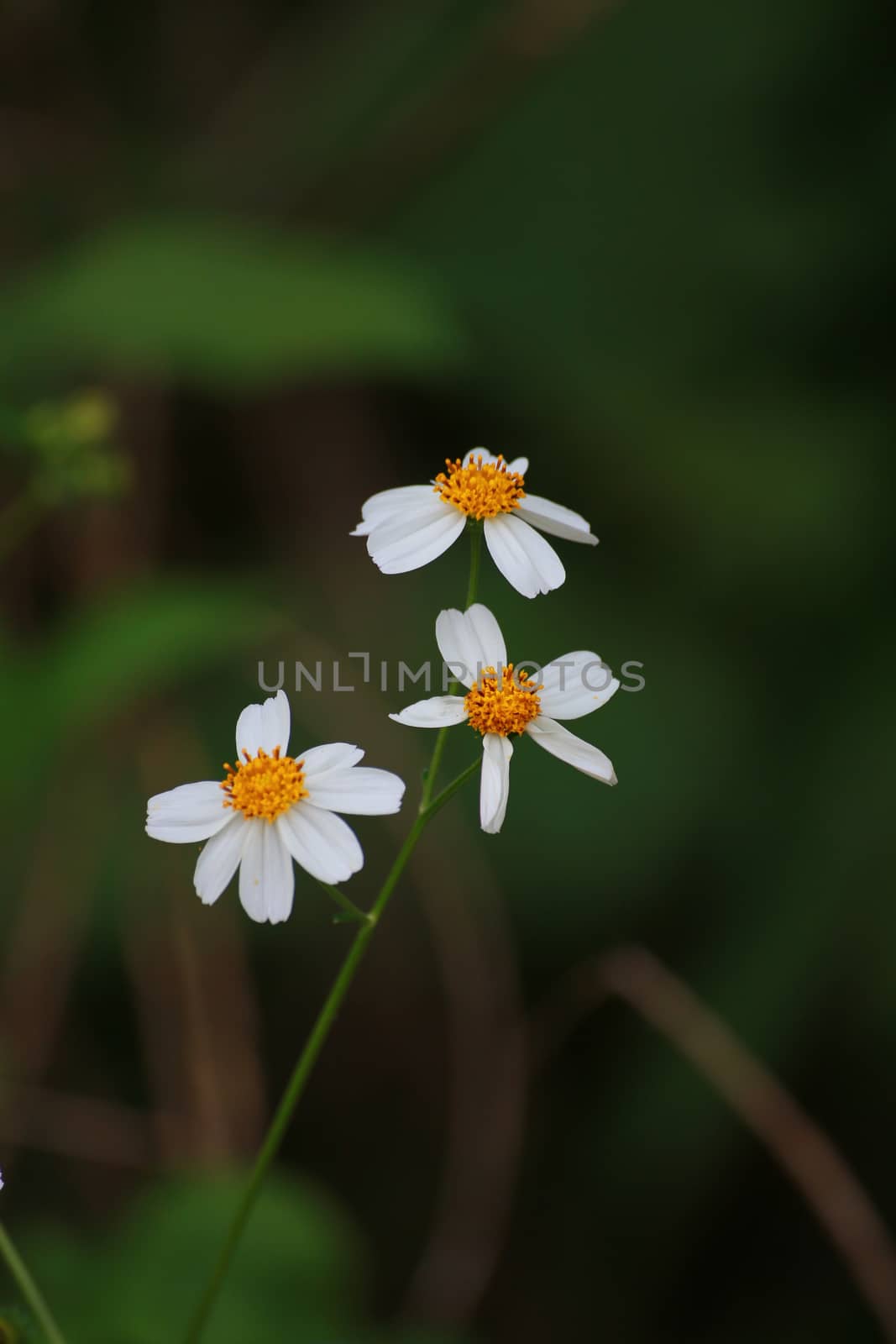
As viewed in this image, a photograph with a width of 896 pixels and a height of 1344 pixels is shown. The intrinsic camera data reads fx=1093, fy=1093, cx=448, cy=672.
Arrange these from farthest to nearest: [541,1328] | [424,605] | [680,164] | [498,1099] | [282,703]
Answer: [680,164] → [424,605] → [541,1328] → [498,1099] → [282,703]

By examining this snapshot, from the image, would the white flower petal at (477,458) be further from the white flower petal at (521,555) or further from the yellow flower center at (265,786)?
the yellow flower center at (265,786)

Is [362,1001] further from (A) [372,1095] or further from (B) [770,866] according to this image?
(B) [770,866]

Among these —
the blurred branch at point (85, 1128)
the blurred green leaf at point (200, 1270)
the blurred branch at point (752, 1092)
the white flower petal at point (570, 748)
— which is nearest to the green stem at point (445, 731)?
the white flower petal at point (570, 748)

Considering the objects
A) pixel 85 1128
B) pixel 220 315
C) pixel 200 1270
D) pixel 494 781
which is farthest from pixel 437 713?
pixel 85 1128

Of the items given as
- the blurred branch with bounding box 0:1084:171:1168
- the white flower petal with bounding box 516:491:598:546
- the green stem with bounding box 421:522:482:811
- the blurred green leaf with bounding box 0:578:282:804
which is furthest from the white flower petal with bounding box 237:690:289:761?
the blurred branch with bounding box 0:1084:171:1168

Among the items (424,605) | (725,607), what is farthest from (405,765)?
(725,607)

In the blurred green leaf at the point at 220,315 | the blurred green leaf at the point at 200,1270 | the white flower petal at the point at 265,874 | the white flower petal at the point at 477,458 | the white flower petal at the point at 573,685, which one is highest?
the blurred green leaf at the point at 220,315
